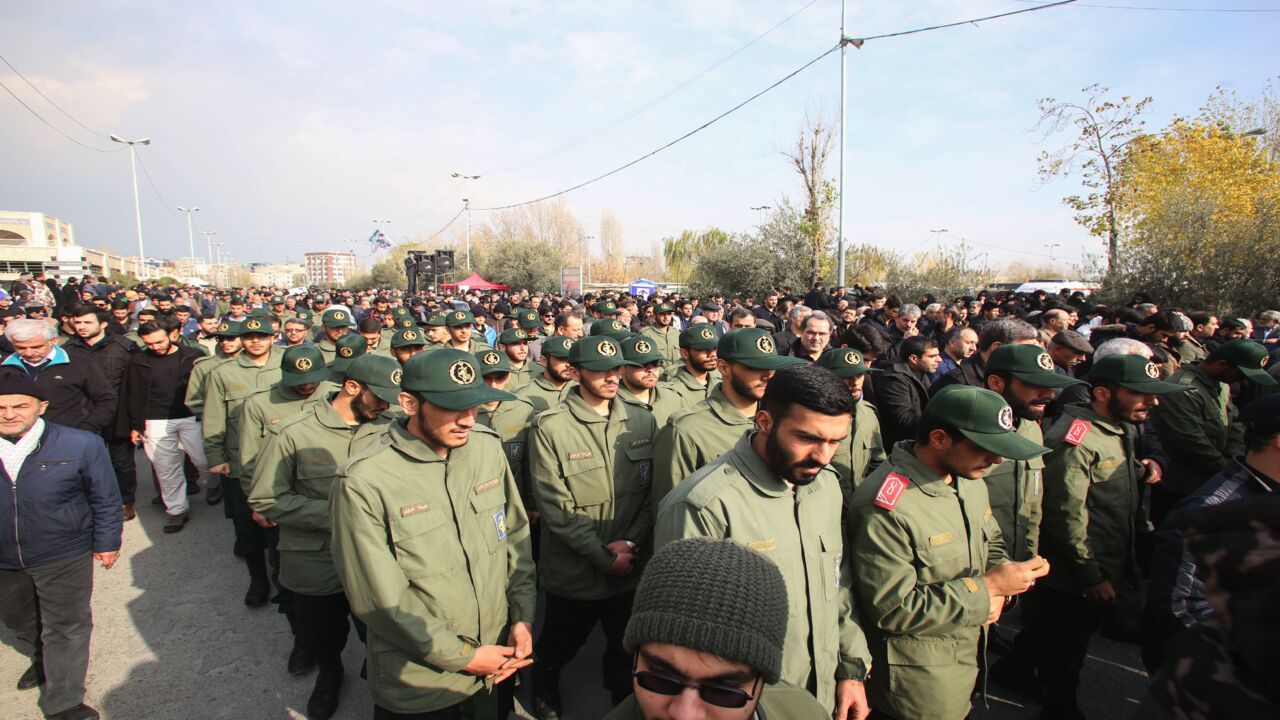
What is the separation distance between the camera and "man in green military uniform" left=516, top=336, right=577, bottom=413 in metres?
5.25

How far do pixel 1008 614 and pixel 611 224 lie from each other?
63664 mm

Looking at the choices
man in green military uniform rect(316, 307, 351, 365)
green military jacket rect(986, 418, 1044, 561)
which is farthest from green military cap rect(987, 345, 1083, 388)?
man in green military uniform rect(316, 307, 351, 365)

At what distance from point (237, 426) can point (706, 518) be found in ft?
14.6

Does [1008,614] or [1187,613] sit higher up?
[1187,613]

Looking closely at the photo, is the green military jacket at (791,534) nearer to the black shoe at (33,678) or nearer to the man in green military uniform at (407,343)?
the black shoe at (33,678)

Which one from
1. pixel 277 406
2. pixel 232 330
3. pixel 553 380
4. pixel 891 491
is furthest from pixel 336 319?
pixel 891 491

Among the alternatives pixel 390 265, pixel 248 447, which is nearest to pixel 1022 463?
pixel 248 447

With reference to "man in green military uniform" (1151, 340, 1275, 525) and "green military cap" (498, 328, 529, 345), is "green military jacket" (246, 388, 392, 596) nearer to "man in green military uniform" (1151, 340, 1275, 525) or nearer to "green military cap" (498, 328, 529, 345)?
"green military cap" (498, 328, 529, 345)

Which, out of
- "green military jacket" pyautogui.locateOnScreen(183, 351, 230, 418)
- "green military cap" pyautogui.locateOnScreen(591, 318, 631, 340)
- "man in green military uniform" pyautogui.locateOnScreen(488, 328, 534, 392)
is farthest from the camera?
"green military cap" pyautogui.locateOnScreen(591, 318, 631, 340)

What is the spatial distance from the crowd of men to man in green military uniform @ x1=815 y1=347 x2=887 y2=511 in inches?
0.9

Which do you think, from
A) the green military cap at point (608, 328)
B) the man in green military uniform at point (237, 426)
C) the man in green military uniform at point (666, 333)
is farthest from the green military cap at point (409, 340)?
the man in green military uniform at point (666, 333)

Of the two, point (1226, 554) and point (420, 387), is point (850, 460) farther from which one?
point (1226, 554)

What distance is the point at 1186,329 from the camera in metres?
6.36

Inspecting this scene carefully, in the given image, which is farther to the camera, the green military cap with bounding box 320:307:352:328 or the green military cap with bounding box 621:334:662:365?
the green military cap with bounding box 320:307:352:328
